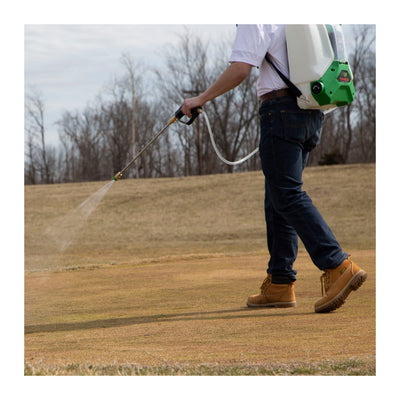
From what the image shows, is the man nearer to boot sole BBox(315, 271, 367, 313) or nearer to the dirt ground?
boot sole BBox(315, 271, 367, 313)

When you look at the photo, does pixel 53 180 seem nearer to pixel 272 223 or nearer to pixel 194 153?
pixel 194 153

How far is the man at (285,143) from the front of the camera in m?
2.56

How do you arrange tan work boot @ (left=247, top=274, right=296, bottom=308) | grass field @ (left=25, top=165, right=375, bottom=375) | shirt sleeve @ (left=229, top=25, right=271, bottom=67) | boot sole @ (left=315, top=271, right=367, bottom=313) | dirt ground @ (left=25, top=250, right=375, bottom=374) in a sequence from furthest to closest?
tan work boot @ (left=247, top=274, right=296, bottom=308) → shirt sleeve @ (left=229, top=25, right=271, bottom=67) → boot sole @ (left=315, top=271, right=367, bottom=313) → dirt ground @ (left=25, top=250, right=375, bottom=374) → grass field @ (left=25, top=165, right=375, bottom=375)

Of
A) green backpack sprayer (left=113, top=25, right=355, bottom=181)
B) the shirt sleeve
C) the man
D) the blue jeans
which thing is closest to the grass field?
the man

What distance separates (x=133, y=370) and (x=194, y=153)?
18151 millimetres

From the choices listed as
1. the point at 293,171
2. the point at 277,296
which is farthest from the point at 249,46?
the point at 277,296

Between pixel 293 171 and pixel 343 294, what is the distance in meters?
0.61

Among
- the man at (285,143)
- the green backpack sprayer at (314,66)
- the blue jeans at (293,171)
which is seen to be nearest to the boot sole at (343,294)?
the man at (285,143)

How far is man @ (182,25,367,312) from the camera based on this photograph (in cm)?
256

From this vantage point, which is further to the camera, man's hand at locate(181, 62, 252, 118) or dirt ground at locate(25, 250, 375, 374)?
man's hand at locate(181, 62, 252, 118)

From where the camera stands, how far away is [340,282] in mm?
2535

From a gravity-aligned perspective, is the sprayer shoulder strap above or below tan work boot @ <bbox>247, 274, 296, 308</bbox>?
above

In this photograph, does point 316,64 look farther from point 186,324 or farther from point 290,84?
point 186,324

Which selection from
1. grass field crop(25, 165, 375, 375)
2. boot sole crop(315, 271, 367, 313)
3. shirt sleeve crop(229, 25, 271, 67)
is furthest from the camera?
shirt sleeve crop(229, 25, 271, 67)
